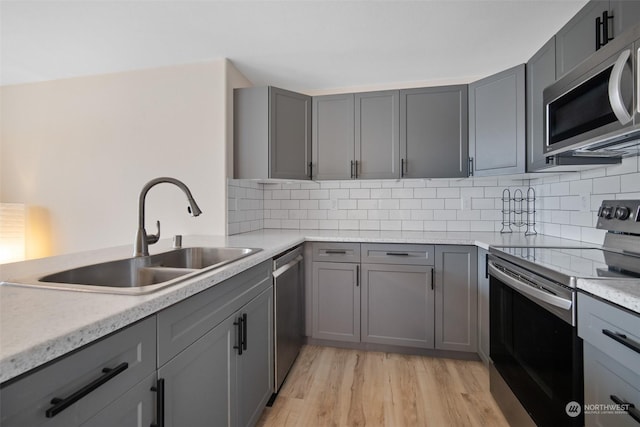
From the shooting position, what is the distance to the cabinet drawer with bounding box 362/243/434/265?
2232mm

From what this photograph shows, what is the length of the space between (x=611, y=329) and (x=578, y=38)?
1.59m

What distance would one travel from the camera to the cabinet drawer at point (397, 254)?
7.32 feet

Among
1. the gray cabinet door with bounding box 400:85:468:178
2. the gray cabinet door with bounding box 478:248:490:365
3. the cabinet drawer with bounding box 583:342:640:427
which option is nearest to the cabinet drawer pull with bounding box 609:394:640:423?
the cabinet drawer with bounding box 583:342:640:427

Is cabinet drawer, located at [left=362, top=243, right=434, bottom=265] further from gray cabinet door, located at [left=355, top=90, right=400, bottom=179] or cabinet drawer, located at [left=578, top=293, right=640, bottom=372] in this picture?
cabinet drawer, located at [left=578, top=293, right=640, bottom=372]

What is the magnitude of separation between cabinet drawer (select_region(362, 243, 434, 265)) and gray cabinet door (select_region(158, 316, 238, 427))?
1.32 m

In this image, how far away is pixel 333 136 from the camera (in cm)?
266

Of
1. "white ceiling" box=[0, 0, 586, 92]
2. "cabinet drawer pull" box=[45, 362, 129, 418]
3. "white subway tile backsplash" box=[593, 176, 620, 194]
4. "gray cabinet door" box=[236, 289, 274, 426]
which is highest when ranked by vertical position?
"white ceiling" box=[0, 0, 586, 92]

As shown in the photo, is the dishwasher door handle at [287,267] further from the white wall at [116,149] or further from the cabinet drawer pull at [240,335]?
the white wall at [116,149]

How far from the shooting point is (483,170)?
2336 millimetres

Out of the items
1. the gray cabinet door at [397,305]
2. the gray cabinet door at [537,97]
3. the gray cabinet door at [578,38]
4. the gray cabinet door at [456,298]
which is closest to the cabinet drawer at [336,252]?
the gray cabinet door at [397,305]

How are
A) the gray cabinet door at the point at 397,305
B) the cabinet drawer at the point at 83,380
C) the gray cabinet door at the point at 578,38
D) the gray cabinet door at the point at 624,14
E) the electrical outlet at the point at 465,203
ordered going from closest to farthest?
the cabinet drawer at the point at 83,380 → the gray cabinet door at the point at 624,14 → the gray cabinet door at the point at 578,38 → the gray cabinet door at the point at 397,305 → the electrical outlet at the point at 465,203

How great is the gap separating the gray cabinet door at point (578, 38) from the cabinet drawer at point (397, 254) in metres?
1.39

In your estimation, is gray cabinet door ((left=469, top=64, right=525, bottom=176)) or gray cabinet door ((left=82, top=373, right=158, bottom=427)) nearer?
gray cabinet door ((left=82, top=373, right=158, bottom=427))

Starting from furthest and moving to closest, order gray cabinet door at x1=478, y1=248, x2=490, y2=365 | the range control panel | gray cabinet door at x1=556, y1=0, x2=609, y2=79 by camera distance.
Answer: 1. gray cabinet door at x1=478, y1=248, x2=490, y2=365
2. gray cabinet door at x1=556, y1=0, x2=609, y2=79
3. the range control panel
